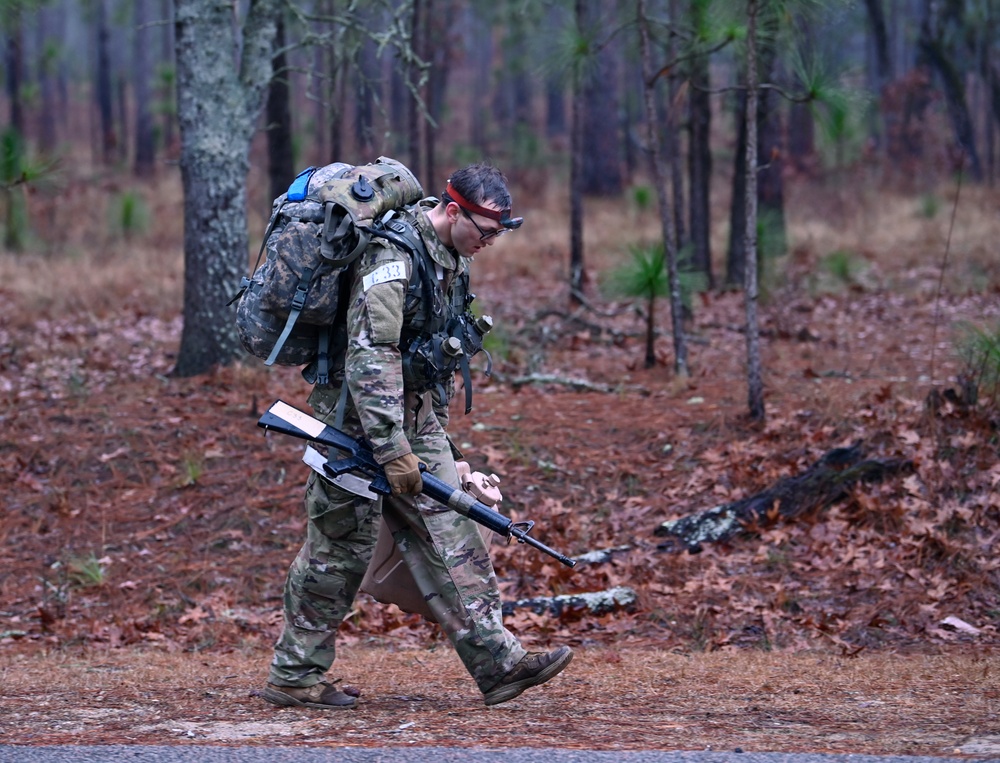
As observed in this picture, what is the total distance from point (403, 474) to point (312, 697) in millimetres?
A: 978

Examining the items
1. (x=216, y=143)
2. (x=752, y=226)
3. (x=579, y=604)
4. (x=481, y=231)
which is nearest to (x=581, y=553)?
(x=579, y=604)

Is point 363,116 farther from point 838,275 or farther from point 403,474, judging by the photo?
point 403,474

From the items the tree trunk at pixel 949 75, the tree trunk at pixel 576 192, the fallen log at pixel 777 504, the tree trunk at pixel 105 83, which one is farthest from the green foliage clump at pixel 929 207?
the tree trunk at pixel 105 83

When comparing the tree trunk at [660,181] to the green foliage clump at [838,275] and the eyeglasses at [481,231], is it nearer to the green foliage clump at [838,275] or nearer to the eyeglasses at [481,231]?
the eyeglasses at [481,231]

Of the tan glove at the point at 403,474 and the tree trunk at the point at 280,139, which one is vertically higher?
the tree trunk at the point at 280,139

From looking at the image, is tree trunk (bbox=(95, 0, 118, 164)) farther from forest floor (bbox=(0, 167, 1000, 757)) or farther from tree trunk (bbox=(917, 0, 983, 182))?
tree trunk (bbox=(917, 0, 983, 182))

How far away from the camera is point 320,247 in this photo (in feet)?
11.9

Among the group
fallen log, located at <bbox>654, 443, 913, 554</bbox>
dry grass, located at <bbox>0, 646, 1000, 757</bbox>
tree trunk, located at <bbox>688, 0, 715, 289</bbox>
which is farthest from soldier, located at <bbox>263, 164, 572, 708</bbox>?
tree trunk, located at <bbox>688, 0, 715, 289</bbox>

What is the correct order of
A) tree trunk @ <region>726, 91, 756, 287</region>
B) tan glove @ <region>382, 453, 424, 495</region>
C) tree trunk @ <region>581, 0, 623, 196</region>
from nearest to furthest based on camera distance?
tan glove @ <region>382, 453, 424, 495</region>
tree trunk @ <region>726, 91, 756, 287</region>
tree trunk @ <region>581, 0, 623, 196</region>

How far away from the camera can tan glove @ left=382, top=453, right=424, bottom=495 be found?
3.60 meters

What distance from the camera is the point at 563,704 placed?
405cm

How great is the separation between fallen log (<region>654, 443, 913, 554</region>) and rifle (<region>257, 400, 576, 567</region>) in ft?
9.12

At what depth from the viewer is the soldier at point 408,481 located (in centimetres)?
360

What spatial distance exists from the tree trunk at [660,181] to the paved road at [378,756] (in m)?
5.69
